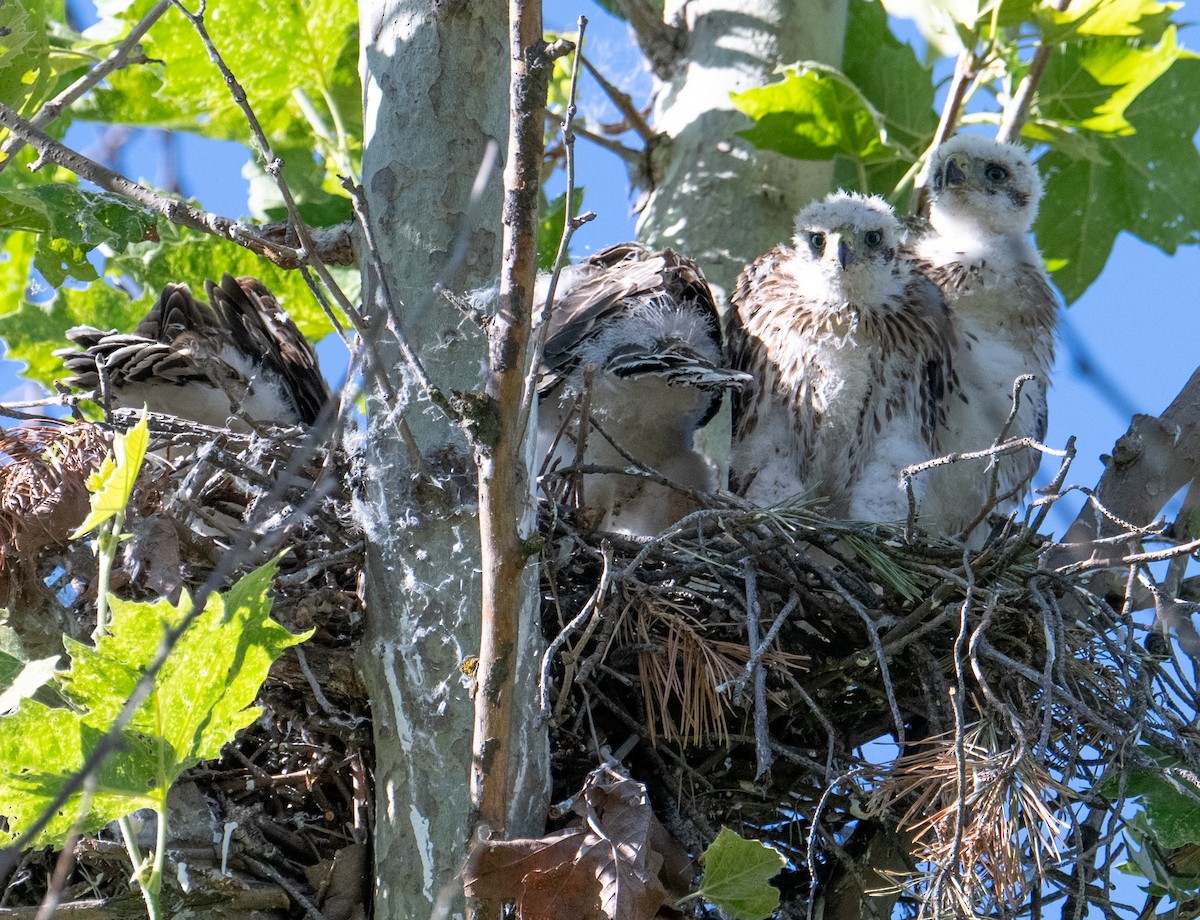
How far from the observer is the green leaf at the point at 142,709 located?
1822 mm

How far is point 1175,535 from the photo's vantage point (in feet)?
10.8

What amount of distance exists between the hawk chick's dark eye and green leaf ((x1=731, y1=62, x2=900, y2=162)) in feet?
1.01

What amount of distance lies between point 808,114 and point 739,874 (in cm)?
250

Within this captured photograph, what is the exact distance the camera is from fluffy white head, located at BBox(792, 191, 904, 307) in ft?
12.2

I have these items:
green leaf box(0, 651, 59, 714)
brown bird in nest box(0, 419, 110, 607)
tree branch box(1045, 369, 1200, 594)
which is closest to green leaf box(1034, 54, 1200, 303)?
Answer: tree branch box(1045, 369, 1200, 594)

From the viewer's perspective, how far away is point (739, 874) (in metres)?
2.21

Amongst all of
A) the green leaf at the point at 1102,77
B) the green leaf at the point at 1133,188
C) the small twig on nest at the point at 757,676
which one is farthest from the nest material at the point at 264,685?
the green leaf at the point at 1133,188

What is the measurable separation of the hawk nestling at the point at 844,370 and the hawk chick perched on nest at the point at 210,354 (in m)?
1.19

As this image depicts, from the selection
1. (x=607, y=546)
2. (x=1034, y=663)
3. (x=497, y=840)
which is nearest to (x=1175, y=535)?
(x=1034, y=663)

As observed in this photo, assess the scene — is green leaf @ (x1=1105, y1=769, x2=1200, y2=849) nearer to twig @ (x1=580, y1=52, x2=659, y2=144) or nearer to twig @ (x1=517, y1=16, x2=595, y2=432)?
twig @ (x1=517, y1=16, x2=595, y2=432)

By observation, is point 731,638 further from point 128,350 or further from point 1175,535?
point 128,350

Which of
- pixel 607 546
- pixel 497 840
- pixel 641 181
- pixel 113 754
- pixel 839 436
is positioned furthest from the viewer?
pixel 641 181

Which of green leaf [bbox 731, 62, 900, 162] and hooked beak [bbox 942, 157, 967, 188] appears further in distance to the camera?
hooked beak [bbox 942, 157, 967, 188]

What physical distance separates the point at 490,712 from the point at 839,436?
83.1 inches
